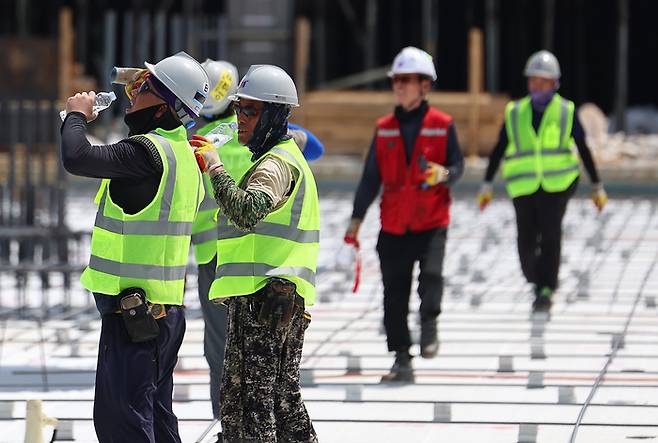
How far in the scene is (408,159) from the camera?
862cm

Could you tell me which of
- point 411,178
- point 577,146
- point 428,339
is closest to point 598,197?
point 577,146

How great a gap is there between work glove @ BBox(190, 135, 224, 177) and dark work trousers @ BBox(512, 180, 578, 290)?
532cm

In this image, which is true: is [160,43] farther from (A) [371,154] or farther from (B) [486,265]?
(A) [371,154]

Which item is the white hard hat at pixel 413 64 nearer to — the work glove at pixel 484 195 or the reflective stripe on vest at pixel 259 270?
the work glove at pixel 484 195

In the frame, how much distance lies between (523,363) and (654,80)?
19460mm

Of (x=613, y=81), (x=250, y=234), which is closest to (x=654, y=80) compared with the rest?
(x=613, y=81)

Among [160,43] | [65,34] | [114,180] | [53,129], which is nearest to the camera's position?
[114,180]

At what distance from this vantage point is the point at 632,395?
786 cm

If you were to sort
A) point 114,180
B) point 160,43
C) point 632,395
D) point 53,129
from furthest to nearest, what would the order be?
point 160,43, point 53,129, point 632,395, point 114,180

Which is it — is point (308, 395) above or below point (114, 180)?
below

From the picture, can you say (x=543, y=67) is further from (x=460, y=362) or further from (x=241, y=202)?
(x=241, y=202)

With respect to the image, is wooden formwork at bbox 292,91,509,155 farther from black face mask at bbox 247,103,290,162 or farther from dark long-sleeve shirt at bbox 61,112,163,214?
dark long-sleeve shirt at bbox 61,112,163,214

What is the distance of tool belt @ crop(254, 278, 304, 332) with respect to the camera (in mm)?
5586

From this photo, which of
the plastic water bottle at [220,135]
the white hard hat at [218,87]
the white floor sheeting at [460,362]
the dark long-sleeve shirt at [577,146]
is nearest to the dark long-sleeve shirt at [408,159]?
the white floor sheeting at [460,362]
